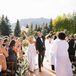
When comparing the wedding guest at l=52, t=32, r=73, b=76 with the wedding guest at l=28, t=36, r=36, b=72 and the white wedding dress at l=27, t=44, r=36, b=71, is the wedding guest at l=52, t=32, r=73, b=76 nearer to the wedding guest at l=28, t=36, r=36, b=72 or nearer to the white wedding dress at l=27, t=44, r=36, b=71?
the wedding guest at l=28, t=36, r=36, b=72

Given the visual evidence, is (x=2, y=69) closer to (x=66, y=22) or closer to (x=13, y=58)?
(x=13, y=58)

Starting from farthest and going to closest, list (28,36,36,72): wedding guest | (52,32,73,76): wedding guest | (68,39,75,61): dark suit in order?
(28,36,36,72): wedding guest → (68,39,75,61): dark suit → (52,32,73,76): wedding guest

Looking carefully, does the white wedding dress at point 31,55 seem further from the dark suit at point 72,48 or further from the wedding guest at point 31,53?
the dark suit at point 72,48

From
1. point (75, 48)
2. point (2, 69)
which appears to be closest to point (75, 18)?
point (75, 48)

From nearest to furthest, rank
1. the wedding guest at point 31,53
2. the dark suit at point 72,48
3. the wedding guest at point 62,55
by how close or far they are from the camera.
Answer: the wedding guest at point 62,55 < the dark suit at point 72,48 < the wedding guest at point 31,53

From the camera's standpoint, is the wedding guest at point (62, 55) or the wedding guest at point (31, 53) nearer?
the wedding guest at point (62, 55)

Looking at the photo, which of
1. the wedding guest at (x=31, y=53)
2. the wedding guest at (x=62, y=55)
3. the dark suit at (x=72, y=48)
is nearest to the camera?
the wedding guest at (x=62, y=55)

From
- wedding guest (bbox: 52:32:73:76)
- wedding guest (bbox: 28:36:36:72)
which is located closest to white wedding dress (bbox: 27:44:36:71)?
wedding guest (bbox: 28:36:36:72)

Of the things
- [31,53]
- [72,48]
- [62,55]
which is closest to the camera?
[62,55]

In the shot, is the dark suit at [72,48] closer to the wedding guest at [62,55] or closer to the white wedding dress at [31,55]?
the white wedding dress at [31,55]

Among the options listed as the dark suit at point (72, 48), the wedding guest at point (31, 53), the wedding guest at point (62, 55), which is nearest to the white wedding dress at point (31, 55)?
the wedding guest at point (31, 53)

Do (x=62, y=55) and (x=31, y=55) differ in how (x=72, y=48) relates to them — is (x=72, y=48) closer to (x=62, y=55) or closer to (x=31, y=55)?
(x=31, y=55)

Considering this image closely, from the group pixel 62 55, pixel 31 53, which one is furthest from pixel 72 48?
pixel 62 55

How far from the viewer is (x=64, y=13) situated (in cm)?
12706
